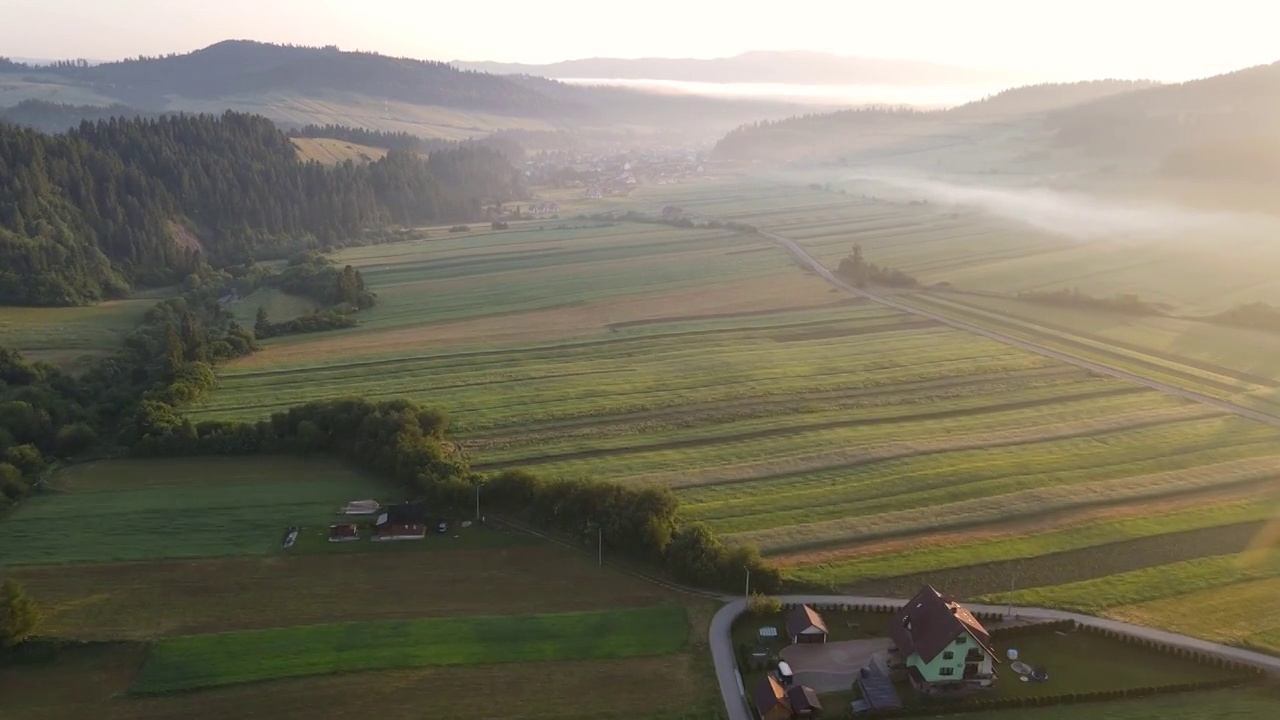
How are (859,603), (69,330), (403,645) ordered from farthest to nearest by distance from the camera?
1. (69,330)
2. (859,603)
3. (403,645)

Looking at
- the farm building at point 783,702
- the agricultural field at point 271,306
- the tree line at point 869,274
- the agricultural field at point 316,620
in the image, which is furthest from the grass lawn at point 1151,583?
the agricultural field at point 271,306

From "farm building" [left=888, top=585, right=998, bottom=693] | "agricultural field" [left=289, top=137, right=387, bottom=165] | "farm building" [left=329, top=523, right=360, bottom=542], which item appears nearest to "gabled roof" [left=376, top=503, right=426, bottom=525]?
"farm building" [left=329, top=523, right=360, bottom=542]

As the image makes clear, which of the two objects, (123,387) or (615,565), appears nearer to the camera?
(615,565)

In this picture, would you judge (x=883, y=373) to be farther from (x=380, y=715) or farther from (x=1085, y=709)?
(x=380, y=715)

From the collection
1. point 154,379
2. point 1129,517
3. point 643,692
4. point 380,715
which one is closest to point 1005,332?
point 1129,517

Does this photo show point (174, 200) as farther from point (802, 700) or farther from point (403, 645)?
point (802, 700)

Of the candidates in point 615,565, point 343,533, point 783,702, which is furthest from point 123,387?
point 783,702

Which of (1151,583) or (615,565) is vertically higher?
(1151,583)
